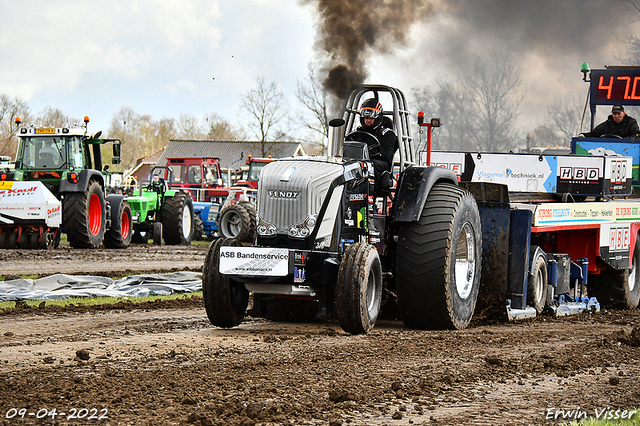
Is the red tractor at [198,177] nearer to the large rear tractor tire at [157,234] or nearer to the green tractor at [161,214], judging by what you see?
the green tractor at [161,214]

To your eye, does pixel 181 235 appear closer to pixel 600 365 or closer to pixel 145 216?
pixel 145 216

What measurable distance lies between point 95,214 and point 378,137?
12.7 metres

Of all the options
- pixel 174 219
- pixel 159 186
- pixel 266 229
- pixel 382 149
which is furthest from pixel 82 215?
pixel 266 229

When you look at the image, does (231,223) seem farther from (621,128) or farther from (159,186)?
(621,128)

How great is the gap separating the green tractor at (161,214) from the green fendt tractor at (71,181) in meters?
2.10

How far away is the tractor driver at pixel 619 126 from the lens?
503 inches

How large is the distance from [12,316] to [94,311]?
92cm

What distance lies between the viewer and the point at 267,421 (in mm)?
4320

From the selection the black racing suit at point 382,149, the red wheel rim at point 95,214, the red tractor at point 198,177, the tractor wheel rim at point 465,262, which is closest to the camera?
the black racing suit at point 382,149

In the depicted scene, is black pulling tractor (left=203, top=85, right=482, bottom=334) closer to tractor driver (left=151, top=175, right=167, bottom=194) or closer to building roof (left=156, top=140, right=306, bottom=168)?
tractor driver (left=151, top=175, right=167, bottom=194)

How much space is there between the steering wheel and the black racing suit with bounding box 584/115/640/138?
629 centimetres

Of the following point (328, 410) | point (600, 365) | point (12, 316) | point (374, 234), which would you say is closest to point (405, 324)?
point (374, 234)

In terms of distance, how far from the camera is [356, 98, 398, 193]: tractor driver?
8.12 meters
